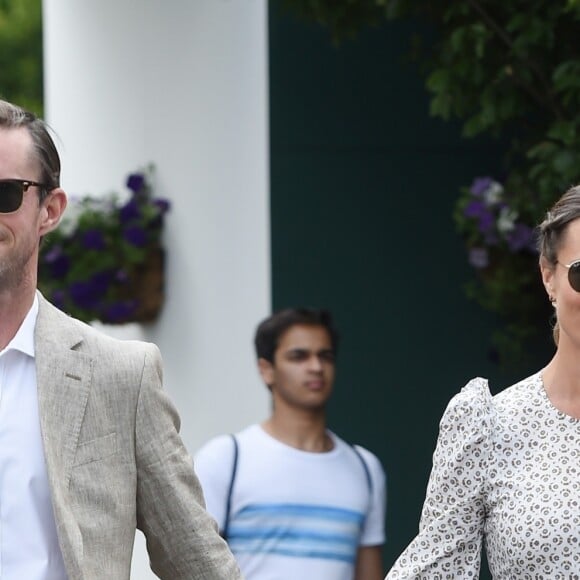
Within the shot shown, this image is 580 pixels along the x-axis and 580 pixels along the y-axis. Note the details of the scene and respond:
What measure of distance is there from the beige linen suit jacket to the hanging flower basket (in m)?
3.72

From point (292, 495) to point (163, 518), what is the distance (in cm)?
187

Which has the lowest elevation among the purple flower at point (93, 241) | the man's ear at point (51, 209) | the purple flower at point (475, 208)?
the man's ear at point (51, 209)

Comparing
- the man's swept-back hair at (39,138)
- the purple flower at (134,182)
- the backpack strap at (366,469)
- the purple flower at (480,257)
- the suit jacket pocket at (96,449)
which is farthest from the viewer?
the purple flower at (134,182)

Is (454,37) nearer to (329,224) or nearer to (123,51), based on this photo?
(329,224)

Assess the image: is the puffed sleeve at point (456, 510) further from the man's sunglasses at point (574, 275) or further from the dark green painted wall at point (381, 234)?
the dark green painted wall at point (381, 234)

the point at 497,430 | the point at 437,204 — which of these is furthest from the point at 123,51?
the point at 497,430

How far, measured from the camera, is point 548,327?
6.35 metres

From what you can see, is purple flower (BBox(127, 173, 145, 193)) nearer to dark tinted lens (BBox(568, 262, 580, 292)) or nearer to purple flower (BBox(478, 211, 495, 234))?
purple flower (BBox(478, 211, 495, 234))

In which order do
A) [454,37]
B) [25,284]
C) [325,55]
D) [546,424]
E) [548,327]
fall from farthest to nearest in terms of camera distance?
[325,55] < [548,327] < [454,37] < [546,424] < [25,284]

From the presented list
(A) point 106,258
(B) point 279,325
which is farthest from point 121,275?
(B) point 279,325

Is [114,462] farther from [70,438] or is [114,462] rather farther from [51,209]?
[51,209]

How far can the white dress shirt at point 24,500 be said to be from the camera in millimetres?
3008

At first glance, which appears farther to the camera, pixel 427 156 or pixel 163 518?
pixel 427 156

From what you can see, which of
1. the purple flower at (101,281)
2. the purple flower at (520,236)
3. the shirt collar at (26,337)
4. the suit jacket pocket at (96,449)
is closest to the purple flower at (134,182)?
the purple flower at (101,281)
